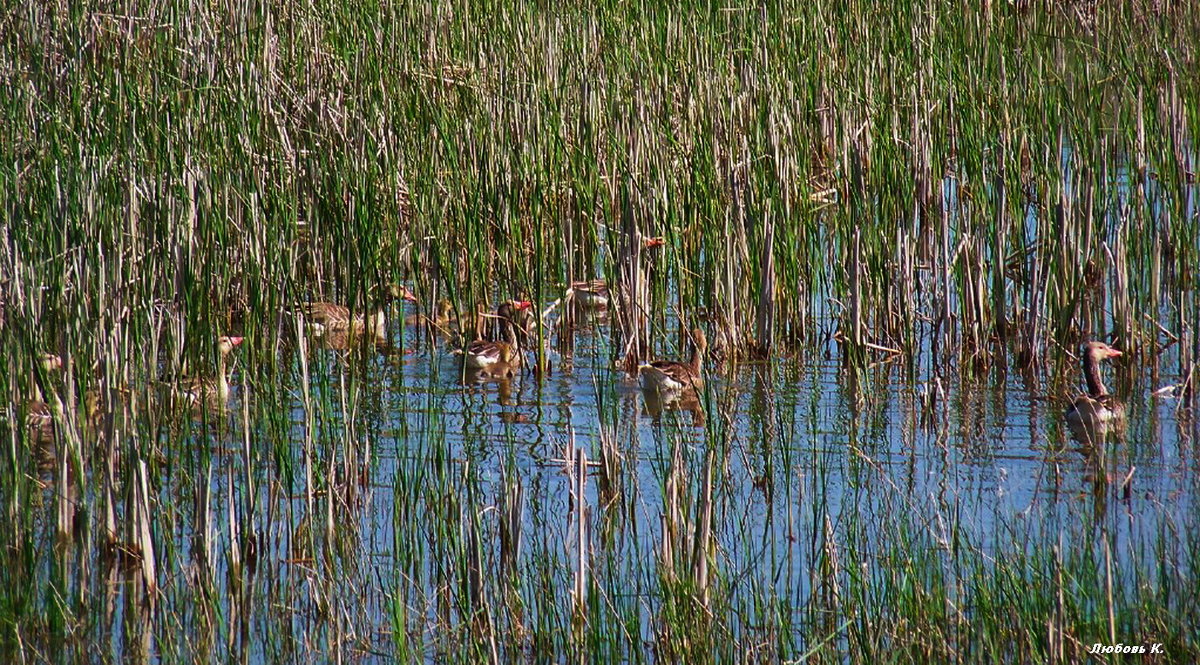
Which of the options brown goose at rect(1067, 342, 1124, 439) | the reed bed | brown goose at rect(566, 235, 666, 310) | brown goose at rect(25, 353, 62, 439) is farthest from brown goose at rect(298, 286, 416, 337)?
brown goose at rect(1067, 342, 1124, 439)

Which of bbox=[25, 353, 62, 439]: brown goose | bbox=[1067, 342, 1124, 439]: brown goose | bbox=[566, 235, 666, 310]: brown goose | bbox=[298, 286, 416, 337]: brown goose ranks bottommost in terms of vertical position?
bbox=[1067, 342, 1124, 439]: brown goose

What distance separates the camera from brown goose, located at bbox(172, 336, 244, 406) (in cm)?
548

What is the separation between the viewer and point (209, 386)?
626 centimetres

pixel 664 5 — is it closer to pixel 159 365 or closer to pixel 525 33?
pixel 525 33

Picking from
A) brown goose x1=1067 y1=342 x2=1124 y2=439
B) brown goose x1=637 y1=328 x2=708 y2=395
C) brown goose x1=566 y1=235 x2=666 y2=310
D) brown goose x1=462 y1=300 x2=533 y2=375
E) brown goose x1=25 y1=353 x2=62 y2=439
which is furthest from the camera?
brown goose x1=566 y1=235 x2=666 y2=310

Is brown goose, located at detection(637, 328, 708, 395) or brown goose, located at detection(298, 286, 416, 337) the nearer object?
brown goose, located at detection(637, 328, 708, 395)

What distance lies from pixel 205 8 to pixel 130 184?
266 centimetres

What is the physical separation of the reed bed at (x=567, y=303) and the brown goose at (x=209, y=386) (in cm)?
10

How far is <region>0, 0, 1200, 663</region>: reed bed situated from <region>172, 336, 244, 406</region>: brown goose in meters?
0.10

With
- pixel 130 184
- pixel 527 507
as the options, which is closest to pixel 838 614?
pixel 527 507

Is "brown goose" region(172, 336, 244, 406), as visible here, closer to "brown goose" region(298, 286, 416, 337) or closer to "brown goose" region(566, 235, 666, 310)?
"brown goose" region(298, 286, 416, 337)

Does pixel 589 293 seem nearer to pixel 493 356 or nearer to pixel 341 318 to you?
pixel 493 356

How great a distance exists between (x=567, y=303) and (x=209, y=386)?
2.16m

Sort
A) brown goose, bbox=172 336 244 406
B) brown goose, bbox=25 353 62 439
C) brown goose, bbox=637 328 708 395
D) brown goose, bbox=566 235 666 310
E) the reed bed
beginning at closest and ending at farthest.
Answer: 1. the reed bed
2. brown goose, bbox=25 353 62 439
3. brown goose, bbox=172 336 244 406
4. brown goose, bbox=637 328 708 395
5. brown goose, bbox=566 235 666 310
